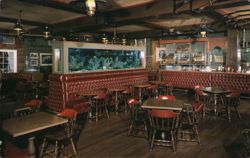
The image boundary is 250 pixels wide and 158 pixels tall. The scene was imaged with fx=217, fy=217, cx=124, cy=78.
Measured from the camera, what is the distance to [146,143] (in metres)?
3.98

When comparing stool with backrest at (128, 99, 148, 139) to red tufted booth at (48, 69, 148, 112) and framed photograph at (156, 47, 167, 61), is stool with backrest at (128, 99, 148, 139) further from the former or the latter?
framed photograph at (156, 47, 167, 61)

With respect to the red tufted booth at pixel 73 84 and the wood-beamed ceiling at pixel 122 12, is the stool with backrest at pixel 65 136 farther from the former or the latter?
the red tufted booth at pixel 73 84

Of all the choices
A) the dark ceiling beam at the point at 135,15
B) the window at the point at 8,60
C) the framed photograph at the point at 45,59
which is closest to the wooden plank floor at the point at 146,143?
the dark ceiling beam at the point at 135,15

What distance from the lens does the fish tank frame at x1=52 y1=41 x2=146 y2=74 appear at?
5871 millimetres

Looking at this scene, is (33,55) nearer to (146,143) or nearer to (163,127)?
(146,143)

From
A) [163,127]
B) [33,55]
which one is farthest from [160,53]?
[163,127]

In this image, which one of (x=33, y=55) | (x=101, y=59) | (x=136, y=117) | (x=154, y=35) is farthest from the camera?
(x=33, y=55)

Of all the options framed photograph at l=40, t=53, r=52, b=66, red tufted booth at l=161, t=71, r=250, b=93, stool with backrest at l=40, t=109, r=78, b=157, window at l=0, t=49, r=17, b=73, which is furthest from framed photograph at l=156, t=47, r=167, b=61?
stool with backrest at l=40, t=109, r=78, b=157

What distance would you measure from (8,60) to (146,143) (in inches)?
378

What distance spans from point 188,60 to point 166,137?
7.99 metres

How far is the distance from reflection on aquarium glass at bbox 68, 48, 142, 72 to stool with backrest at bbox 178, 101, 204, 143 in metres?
3.32

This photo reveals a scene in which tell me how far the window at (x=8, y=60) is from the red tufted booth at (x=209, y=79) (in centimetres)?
746

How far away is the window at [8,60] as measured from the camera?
10.6 m

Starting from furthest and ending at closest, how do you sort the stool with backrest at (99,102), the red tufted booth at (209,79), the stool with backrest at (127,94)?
the red tufted booth at (209,79) < the stool with backrest at (127,94) < the stool with backrest at (99,102)
